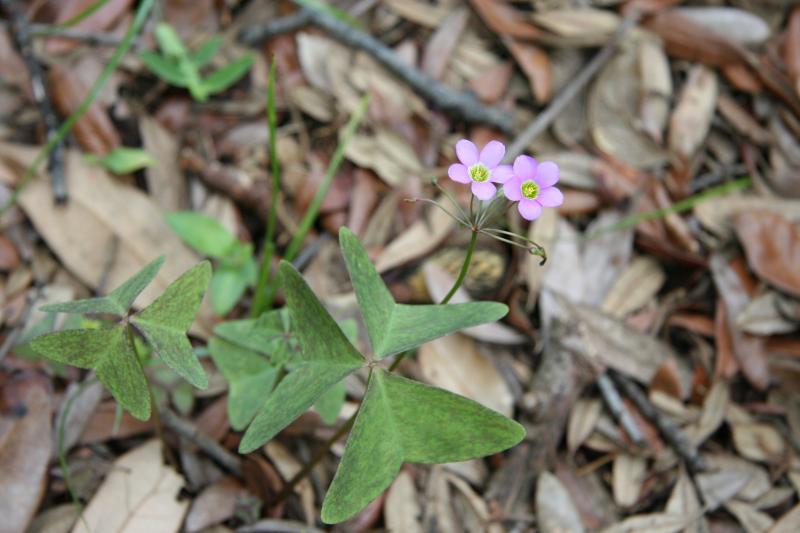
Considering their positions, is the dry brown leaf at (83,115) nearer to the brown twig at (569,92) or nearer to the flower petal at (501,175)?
the brown twig at (569,92)

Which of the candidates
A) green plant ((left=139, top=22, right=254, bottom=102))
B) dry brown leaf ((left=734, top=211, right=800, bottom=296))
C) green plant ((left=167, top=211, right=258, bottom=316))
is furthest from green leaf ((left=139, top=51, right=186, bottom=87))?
dry brown leaf ((left=734, top=211, right=800, bottom=296))

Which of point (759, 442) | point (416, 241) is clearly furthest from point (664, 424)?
point (416, 241)

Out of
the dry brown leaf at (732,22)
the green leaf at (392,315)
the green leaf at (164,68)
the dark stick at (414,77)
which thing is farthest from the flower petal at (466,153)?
the dry brown leaf at (732,22)

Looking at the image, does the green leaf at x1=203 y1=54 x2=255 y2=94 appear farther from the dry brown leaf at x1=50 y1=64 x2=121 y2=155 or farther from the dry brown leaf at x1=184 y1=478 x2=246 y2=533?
the dry brown leaf at x1=184 y1=478 x2=246 y2=533

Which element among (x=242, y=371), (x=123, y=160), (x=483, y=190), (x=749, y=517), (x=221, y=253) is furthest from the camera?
(x=123, y=160)

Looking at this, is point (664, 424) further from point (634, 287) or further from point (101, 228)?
point (101, 228)
